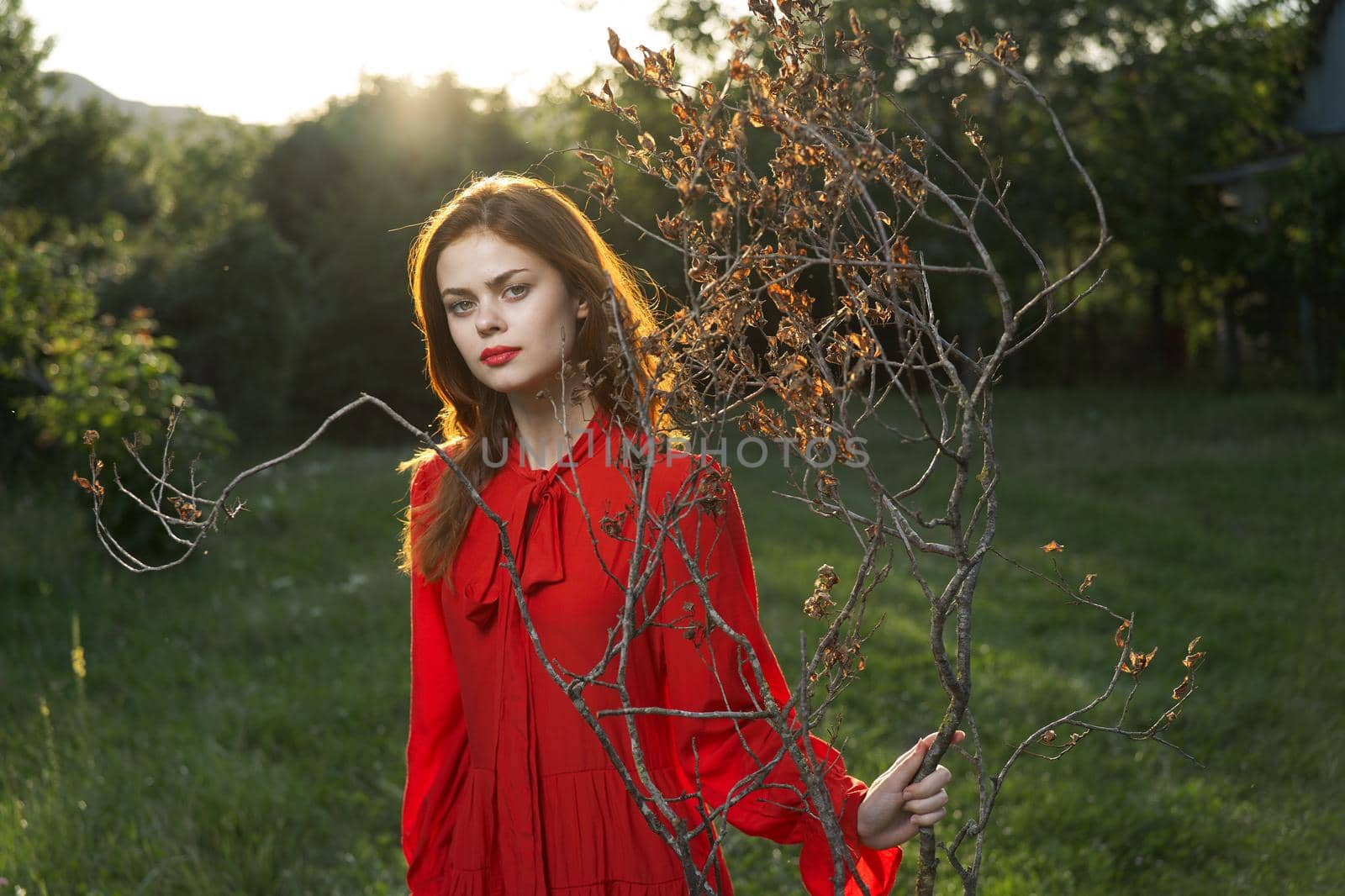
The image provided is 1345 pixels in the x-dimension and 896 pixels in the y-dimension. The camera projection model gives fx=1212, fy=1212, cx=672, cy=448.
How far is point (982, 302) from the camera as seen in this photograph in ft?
63.5

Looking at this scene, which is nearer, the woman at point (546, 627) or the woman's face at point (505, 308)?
the woman at point (546, 627)

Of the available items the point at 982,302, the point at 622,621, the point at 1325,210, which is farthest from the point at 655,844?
the point at 982,302

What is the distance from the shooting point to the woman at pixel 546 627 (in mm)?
1929

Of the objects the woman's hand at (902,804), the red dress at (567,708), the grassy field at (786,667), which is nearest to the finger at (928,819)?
the woman's hand at (902,804)

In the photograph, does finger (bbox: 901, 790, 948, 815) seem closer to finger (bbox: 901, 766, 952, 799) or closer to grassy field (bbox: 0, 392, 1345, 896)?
finger (bbox: 901, 766, 952, 799)

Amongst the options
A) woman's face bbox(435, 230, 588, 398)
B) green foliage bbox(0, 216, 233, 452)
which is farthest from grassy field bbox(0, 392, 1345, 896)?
woman's face bbox(435, 230, 588, 398)

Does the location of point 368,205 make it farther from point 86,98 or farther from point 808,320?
point 808,320

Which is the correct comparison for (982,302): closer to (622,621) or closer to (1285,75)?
(1285,75)

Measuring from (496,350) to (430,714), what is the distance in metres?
0.71

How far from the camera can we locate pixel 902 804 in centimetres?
160

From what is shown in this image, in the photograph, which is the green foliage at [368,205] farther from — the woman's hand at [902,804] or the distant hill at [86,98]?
the woman's hand at [902,804]

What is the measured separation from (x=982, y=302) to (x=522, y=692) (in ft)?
59.9

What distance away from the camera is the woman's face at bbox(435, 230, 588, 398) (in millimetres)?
2031

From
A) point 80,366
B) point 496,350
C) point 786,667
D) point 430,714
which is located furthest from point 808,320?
point 80,366
